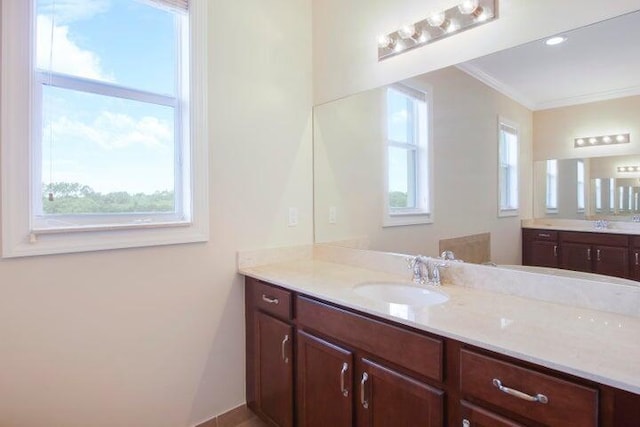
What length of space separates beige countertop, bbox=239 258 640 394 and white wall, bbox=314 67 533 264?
12.2 inches

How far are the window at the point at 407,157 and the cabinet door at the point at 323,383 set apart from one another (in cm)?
84

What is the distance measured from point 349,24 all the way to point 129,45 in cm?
122

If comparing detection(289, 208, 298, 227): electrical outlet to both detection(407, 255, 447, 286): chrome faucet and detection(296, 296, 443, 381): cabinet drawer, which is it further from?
detection(407, 255, 447, 286): chrome faucet

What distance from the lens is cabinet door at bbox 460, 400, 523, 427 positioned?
98cm

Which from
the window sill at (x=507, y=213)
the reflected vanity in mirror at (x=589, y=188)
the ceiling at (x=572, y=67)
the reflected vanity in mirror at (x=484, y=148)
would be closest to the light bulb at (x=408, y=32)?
the reflected vanity in mirror at (x=484, y=148)

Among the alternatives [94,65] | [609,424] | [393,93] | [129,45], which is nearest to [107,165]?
[94,65]

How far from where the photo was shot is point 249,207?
82.4 inches

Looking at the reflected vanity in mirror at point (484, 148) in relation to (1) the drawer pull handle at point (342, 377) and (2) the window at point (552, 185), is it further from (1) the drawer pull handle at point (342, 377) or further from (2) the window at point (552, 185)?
(1) the drawer pull handle at point (342, 377)

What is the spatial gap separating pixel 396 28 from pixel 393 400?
1754 mm

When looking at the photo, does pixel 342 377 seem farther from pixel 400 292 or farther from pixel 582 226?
pixel 582 226

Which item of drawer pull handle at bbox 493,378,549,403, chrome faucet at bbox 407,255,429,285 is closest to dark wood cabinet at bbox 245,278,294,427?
chrome faucet at bbox 407,255,429,285

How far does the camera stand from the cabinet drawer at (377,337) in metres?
1.15

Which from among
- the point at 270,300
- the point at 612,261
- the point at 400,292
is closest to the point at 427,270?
the point at 400,292

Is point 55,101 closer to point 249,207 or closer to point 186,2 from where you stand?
point 186,2
